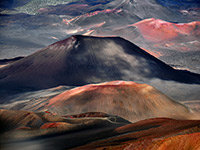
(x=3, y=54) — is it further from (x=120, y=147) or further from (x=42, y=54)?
(x=120, y=147)

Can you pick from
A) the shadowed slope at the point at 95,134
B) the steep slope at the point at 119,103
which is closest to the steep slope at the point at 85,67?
the steep slope at the point at 119,103

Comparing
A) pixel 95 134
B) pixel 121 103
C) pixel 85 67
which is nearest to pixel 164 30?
pixel 85 67

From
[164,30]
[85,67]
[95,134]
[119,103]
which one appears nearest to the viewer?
[95,134]

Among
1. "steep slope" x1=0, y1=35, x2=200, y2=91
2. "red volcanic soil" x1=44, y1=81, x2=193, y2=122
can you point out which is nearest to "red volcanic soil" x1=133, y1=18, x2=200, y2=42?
"steep slope" x1=0, y1=35, x2=200, y2=91

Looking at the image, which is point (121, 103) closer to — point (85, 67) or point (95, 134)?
point (95, 134)

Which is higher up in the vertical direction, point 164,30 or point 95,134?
point 95,134

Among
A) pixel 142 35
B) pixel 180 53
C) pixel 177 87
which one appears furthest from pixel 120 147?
pixel 142 35
